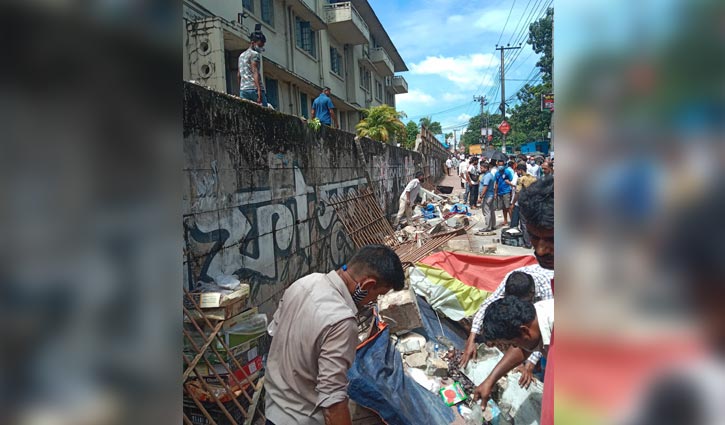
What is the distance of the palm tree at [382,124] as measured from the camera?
16.2m

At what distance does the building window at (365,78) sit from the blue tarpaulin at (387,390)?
22.1m

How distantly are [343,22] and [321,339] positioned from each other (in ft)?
59.9

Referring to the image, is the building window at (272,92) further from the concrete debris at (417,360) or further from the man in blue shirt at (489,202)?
the concrete debris at (417,360)

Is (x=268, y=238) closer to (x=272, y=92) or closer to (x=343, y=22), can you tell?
(x=272, y=92)

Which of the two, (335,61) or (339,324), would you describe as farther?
(335,61)

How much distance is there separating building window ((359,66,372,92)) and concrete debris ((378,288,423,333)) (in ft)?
66.7

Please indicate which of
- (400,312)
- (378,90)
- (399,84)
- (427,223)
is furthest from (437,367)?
(399,84)
